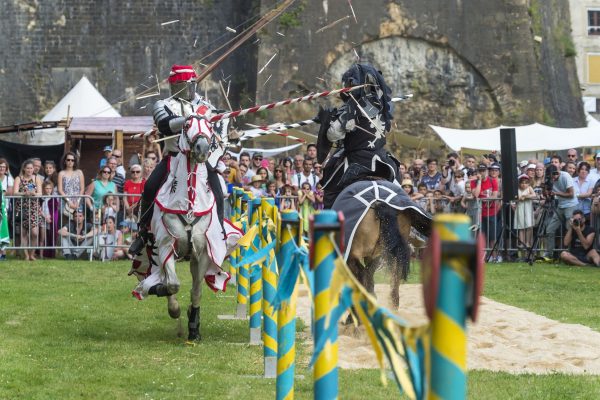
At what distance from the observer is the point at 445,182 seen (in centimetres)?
2347

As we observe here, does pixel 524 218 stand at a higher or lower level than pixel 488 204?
lower

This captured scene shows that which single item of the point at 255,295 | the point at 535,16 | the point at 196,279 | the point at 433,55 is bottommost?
the point at 255,295

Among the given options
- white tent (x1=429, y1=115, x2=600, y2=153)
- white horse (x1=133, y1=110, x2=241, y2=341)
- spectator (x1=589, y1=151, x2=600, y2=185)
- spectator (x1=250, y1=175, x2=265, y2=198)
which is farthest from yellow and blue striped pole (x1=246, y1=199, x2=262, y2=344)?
white tent (x1=429, y1=115, x2=600, y2=153)

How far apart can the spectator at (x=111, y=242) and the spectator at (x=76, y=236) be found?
247 mm

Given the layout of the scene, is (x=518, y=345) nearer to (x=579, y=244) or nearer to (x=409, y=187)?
(x=409, y=187)

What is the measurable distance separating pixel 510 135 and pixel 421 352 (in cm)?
1801

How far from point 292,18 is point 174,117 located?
95.6 ft

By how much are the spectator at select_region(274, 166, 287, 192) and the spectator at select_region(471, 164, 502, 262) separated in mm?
3582

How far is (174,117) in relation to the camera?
11.2 metres

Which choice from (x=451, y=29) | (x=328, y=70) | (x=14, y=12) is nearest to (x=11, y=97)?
(x=14, y=12)

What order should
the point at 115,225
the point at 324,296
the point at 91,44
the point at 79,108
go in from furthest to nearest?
the point at 91,44 → the point at 79,108 → the point at 115,225 → the point at 324,296

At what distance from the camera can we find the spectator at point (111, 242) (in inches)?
859

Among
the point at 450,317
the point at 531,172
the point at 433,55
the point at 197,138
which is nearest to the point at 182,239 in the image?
the point at 197,138

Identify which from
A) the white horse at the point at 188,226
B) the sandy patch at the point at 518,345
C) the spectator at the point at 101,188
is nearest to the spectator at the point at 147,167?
the spectator at the point at 101,188
